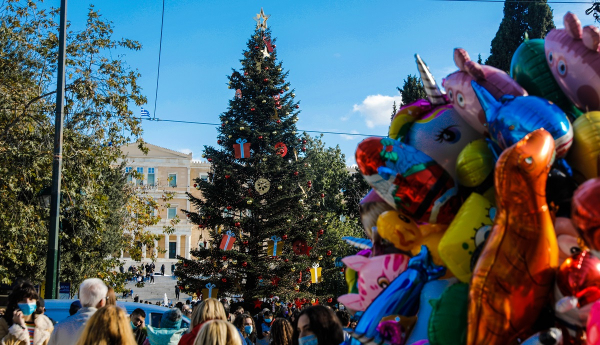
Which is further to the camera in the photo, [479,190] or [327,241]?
[327,241]

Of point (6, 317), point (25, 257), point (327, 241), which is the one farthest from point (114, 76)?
point (327, 241)

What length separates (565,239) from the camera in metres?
3.39

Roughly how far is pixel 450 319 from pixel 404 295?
44cm

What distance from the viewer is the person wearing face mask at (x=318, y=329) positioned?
163 inches

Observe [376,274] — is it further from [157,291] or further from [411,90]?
[157,291]

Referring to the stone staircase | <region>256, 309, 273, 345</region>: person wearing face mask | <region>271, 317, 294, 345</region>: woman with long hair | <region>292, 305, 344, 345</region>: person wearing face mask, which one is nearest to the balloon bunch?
<region>292, 305, 344, 345</region>: person wearing face mask

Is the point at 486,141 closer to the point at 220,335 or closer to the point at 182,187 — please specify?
the point at 220,335

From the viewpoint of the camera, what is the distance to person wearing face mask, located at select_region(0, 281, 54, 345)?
→ 5.20 metres

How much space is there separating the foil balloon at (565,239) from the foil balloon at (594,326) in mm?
463

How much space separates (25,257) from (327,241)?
1357 cm

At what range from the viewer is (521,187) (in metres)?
3.12

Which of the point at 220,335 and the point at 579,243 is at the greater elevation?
the point at 579,243

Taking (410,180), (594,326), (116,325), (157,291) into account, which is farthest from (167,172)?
(594,326)

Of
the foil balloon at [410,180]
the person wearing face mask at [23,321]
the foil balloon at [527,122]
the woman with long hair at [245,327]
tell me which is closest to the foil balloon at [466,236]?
the foil balloon at [410,180]
